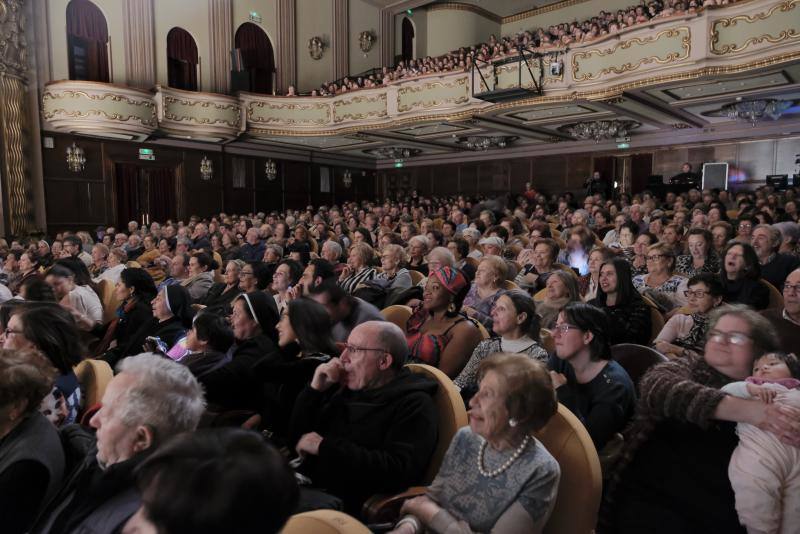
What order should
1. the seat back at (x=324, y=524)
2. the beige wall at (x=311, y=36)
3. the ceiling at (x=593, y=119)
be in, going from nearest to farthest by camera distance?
the seat back at (x=324, y=524) → the ceiling at (x=593, y=119) → the beige wall at (x=311, y=36)

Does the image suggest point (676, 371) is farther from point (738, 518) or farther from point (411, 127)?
point (411, 127)

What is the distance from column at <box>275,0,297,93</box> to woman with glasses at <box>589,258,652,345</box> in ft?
37.1

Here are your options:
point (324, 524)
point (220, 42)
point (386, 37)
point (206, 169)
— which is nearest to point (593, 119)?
point (386, 37)

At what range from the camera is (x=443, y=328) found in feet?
7.97

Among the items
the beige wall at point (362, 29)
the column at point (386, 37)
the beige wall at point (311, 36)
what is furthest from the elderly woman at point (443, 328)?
the column at point (386, 37)

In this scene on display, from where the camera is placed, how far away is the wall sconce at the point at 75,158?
10125mm

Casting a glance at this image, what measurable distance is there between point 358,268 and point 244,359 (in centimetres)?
203

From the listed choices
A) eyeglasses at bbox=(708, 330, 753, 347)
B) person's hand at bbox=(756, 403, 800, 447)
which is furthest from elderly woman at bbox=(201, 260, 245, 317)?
person's hand at bbox=(756, 403, 800, 447)

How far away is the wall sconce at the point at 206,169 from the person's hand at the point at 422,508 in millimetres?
12056

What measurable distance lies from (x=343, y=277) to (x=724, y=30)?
224 inches

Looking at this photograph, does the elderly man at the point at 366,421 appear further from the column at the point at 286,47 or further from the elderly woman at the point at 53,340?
the column at the point at 286,47

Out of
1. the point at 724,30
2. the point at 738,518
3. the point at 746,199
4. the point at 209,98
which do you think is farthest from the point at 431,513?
the point at 209,98

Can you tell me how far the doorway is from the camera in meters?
11.1

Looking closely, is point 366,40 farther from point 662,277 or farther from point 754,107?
point 662,277
